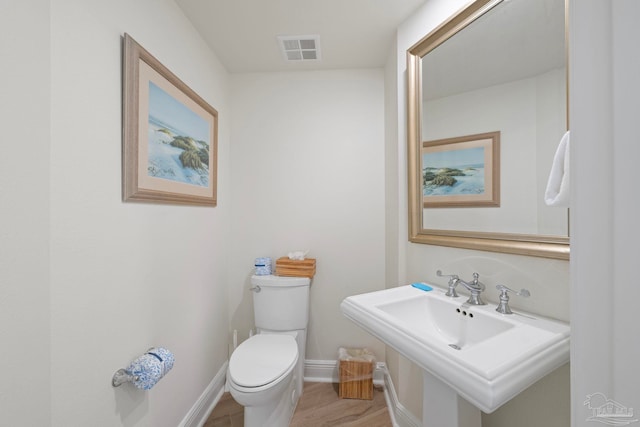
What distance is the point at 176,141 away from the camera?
1.34 meters

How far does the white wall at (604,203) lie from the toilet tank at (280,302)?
5.14 ft

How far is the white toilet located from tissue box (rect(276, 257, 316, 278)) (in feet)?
0.11

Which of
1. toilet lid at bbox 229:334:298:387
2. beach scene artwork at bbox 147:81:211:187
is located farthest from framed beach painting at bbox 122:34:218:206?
toilet lid at bbox 229:334:298:387

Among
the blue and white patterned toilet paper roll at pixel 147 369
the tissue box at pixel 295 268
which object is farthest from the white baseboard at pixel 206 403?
the tissue box at pixel 295 268

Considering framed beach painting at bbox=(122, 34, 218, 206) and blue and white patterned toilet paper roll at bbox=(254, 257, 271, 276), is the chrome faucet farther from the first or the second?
framed beach painting at bbox=(122, 34, 218, 206)

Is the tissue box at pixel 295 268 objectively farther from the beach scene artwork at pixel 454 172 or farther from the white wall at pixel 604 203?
the white wall at pixel 604 203

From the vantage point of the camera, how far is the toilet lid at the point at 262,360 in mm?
1237

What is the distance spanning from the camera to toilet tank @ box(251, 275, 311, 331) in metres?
1.75

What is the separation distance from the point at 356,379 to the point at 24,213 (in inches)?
72.2

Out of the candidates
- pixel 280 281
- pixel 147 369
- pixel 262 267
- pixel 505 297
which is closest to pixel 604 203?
pixel 505 297

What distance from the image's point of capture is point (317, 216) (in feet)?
6.45

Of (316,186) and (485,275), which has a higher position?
(316,186)

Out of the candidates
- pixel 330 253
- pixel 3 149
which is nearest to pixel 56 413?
pixel 3 149

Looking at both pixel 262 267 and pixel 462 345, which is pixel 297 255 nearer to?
pixel 262 267
